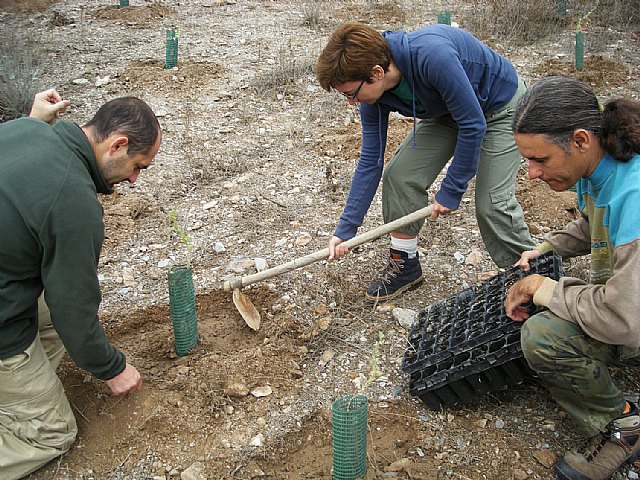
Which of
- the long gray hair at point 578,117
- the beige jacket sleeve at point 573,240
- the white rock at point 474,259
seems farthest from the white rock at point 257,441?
the white rock at point 474,259

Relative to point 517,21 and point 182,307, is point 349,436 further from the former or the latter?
point 517,21

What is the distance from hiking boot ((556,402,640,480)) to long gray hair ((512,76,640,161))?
98 cm

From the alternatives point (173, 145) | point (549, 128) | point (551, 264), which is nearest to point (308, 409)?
point (551, 264)

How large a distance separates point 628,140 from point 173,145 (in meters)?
3.84

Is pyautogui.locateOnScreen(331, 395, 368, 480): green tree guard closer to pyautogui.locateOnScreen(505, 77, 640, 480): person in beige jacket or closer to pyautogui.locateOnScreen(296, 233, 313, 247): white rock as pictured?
pyautogui.locateOnScreen(505, 77, 640, 480): person in beige jacket

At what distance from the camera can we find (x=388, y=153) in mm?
4789

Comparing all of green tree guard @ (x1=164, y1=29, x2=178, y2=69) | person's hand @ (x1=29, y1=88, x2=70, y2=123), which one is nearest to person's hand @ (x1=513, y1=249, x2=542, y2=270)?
person's hand @ (x1=29, y1=88, x2=70, y2=123)

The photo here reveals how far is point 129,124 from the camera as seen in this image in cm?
220

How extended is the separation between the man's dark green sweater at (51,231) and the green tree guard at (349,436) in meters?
0.90

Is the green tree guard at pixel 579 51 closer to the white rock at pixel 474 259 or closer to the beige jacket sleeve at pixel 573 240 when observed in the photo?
the white rock at pixel 474 259

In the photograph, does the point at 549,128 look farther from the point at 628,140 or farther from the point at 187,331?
the point at 187,331

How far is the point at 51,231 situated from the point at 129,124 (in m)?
0.47

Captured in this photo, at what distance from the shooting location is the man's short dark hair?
7.17 feet

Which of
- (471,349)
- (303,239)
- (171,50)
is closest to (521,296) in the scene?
(471,349)
